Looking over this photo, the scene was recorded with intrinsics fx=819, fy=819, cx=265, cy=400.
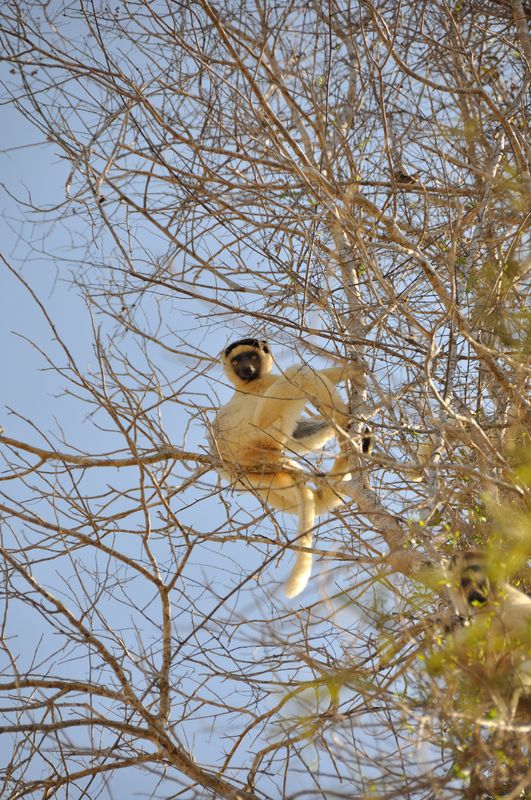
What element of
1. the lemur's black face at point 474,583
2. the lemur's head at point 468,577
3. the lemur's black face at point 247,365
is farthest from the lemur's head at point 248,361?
the lemur's black face at point 474,583

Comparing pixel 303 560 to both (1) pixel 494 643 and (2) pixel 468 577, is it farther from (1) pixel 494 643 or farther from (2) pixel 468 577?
(1) pixel 494 643

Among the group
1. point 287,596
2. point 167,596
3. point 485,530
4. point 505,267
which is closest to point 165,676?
point 167,596

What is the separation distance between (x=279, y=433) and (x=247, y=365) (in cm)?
85

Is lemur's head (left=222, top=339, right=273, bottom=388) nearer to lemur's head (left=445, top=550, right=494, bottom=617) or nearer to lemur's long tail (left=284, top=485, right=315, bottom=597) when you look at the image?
lemur's long tail (left=284, top=485, right=315, bottom=597)

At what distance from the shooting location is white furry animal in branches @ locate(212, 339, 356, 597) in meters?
4.38

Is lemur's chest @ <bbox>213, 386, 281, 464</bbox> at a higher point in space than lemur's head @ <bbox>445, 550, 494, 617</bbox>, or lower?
higher

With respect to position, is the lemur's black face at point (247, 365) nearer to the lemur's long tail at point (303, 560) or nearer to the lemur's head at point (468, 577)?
the lemur's long tail at point (303, 560)

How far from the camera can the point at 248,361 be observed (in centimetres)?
544

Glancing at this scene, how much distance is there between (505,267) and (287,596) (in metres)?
2.03

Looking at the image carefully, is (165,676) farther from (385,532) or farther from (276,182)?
(276,182)

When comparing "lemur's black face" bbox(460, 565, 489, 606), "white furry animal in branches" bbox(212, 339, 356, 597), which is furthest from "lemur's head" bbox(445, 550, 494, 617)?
"white furry animal in branches" bbox(212, 339, 356, 597)

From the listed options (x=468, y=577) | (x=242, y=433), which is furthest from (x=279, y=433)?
(x=468, y=577)

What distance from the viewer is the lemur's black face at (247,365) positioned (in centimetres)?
542

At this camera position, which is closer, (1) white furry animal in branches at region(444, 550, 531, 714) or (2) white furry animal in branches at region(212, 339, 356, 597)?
(1) white furry animal in branches at region(444, 550, 531, 714)
